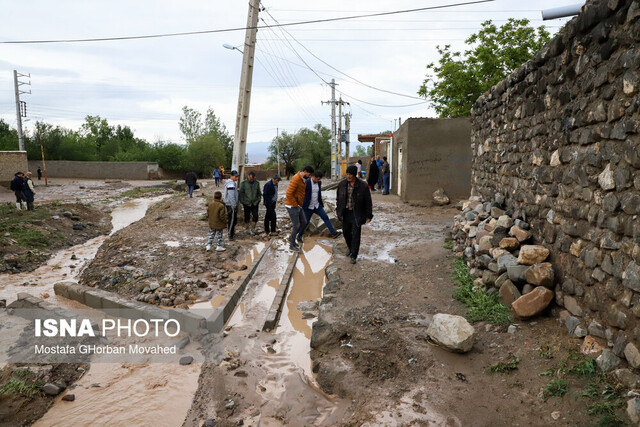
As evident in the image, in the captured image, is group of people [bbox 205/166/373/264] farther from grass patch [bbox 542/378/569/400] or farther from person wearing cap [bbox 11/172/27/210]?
person wearing cap [bbox 11/172/27/210]

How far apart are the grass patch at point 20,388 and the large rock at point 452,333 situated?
373 cm

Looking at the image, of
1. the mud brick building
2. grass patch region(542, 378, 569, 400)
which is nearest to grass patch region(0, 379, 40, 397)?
grass patch region(542, 378, 569, 400)

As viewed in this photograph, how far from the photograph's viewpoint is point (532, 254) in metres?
4.48

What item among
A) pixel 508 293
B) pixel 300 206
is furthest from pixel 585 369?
pixel 300 206

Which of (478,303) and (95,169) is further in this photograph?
(95,169)

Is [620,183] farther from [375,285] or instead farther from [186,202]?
[186,202]

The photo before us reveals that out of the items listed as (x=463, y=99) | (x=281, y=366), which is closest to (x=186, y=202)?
(x=281, y=366)

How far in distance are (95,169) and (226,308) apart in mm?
38281

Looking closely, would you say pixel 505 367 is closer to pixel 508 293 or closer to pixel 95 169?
pixel 508 293

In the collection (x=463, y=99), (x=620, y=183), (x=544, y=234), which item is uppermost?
(x=463, y=99)

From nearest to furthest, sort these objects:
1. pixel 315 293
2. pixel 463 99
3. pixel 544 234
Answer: pixel 544 234 < pixel 315 293 < pixel 463 99

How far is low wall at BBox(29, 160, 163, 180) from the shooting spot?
37344 mm

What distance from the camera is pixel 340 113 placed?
1619 inches

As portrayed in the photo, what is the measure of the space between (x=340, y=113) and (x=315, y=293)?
3636 cm
